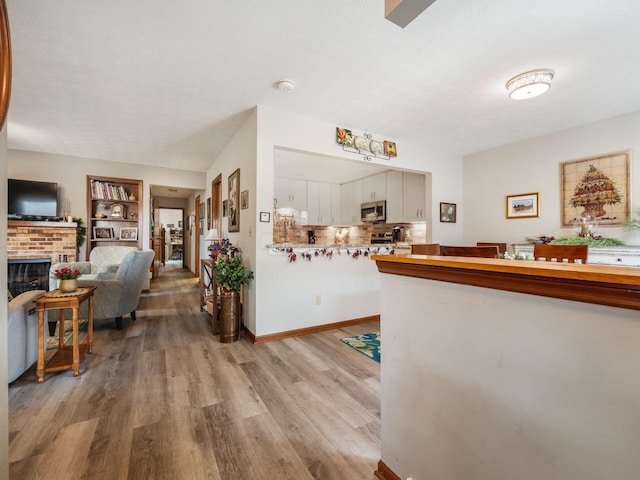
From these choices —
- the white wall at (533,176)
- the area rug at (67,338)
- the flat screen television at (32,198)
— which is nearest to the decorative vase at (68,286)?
the area rug at (67,338)

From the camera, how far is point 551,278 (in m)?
0.73

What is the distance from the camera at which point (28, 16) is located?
1.79 meters

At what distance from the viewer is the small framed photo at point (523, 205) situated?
3.86m

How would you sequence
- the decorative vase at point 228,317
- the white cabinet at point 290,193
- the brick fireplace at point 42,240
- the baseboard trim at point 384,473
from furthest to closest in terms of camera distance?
the white cabinet at point 290,193 → the brick fireplace at point 42,240 → the decorative vase at point 228,317 → the baseboard trim at point 384,473

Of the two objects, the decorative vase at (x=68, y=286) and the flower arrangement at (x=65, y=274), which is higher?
the flower arrangement at (x=65, y=274)

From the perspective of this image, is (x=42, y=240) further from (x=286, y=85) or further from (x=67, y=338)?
(x=286, y=85)

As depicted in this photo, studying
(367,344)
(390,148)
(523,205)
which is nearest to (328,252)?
(367,344)

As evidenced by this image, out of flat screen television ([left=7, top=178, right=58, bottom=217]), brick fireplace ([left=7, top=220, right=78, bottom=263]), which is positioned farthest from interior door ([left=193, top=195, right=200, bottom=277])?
flat screen television ([left=7, top=178, right=58, bottom=217])

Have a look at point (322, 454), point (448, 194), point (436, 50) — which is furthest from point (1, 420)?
point (448, 194)

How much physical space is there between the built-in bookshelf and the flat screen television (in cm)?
48

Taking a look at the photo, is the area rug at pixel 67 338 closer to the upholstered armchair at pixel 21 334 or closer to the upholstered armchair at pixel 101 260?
Result: the upholstered armchair at pixel 21 334

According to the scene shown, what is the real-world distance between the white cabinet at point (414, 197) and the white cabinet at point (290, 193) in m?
2.15

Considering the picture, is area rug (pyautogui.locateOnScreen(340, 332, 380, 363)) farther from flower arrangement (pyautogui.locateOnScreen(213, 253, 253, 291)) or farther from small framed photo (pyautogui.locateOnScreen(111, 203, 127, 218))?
small framed photo (pyautogui.locateOnScreen(111, 203, 127, 218))

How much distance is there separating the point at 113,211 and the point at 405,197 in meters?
5.63
